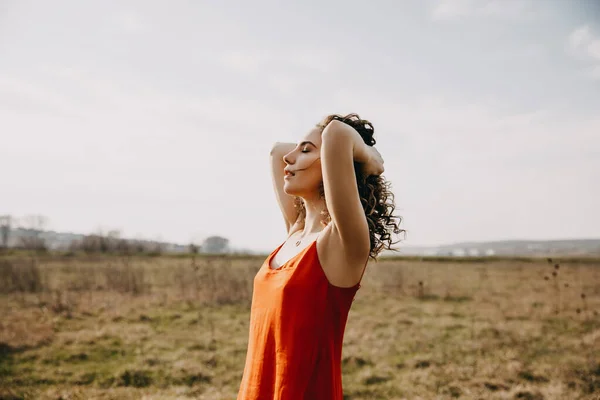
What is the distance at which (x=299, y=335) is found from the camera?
4.33 ft

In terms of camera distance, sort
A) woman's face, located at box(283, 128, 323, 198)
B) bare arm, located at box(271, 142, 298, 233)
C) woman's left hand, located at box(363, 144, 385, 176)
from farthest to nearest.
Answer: bare arm, located at box(271, 142, 298, 233)
woman's face, located at box(283, 128, 323, 198)
woman's left hand, located at box(363, 144, 385, 176)

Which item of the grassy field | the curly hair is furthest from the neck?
the grassy field

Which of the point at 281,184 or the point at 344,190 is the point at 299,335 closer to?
the point at 344,190

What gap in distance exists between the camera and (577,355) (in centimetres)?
719

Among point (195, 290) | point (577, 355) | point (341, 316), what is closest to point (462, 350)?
point (577, 355)

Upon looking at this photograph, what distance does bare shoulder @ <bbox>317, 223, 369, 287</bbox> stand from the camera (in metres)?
1.33

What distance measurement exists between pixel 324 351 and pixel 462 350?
23.4 feet

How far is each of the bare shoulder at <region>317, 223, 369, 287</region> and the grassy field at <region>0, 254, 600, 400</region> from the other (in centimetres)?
466

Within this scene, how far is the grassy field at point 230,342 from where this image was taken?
18.7 ft

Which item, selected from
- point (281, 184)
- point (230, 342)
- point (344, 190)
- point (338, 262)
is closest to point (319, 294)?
point (338, 262)

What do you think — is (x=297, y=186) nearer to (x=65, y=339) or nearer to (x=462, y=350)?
(x=462, y=350)

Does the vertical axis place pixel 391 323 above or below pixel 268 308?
below

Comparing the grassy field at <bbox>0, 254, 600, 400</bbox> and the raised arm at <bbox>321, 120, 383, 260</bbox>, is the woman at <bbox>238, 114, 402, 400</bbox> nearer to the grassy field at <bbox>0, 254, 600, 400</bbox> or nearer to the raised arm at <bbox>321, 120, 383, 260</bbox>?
the raised arm at <bbox>321, 120, 383, 260</bbox>

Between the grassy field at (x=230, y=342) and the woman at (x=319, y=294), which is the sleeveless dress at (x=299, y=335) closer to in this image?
the woman at (x=319, y=294)
